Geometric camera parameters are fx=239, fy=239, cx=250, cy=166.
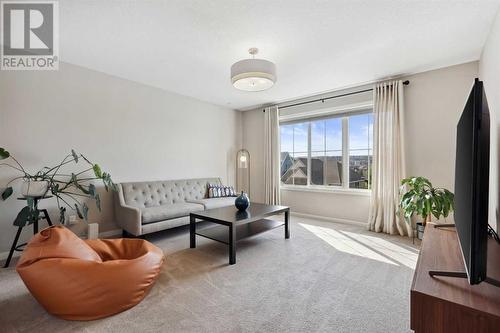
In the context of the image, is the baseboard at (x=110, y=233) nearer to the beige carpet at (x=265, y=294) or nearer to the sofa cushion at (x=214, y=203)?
the beige carpet at (x=265, y=294)

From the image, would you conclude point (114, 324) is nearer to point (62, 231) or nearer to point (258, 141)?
point (62, 231)

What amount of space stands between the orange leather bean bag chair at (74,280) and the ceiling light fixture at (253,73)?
203cm

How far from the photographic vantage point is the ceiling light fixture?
8.25 feet

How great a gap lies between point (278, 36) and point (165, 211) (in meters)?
2.67

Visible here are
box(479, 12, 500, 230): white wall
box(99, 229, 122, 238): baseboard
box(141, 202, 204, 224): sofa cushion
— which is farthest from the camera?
box(99, 229, 122, 238): baseboard

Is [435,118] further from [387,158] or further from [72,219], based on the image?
[72,219]

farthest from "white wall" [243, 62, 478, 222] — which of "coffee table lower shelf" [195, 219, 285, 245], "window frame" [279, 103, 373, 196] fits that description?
"coffee table lower shelf" [195, 219, 285, 245]

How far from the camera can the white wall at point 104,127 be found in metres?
2.90

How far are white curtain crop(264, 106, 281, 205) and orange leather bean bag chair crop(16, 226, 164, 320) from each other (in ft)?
11.9

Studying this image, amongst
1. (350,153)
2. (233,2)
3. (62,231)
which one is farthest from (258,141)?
(62,231)

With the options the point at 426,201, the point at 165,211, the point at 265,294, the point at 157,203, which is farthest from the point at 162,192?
the point at 426,201

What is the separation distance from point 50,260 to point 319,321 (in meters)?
1.92

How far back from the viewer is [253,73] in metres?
2.52

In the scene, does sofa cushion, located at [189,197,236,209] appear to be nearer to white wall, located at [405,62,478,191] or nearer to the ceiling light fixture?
the ceiling light fixture
